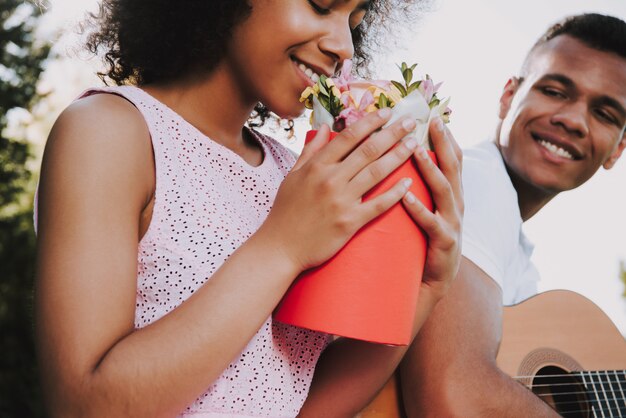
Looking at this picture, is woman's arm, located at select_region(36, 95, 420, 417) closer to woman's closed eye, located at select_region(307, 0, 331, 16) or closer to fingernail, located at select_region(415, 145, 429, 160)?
fingernail, located at select_region(415, 145, 429, 160)

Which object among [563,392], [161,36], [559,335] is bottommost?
[563,392]

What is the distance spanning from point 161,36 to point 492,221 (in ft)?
3.79

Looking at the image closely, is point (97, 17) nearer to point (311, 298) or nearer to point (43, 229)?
point (43, 229)

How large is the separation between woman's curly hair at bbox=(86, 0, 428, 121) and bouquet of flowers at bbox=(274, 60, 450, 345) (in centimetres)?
43

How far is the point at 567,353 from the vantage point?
230 centimetres

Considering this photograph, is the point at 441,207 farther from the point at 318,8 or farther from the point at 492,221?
the point at 492,221

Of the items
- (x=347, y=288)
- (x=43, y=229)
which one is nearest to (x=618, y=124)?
(x=347, y=288)

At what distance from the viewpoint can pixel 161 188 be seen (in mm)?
1257

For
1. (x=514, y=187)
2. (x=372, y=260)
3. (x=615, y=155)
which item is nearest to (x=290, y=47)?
(x=372, y=260)

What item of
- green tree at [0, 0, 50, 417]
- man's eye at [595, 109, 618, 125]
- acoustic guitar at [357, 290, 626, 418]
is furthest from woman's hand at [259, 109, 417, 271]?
green tree at [0, 0, 50, 417]

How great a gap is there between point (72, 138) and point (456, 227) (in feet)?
2.60

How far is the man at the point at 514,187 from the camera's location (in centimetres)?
169

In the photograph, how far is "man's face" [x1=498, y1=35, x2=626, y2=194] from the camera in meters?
2.50

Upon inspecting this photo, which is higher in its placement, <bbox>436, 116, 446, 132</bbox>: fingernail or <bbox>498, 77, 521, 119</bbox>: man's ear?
<bbox>436, 116, 446, 132</bbox>: fingernail
